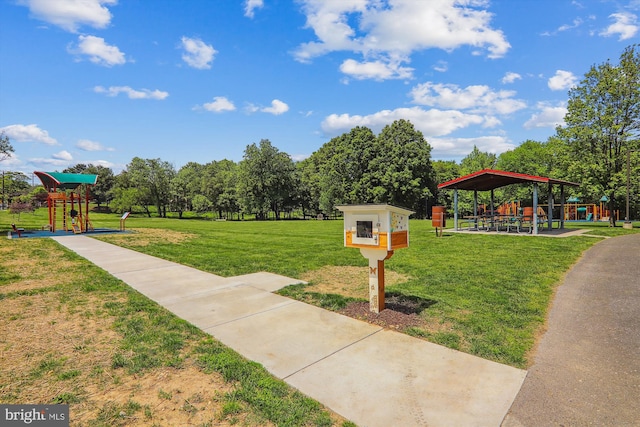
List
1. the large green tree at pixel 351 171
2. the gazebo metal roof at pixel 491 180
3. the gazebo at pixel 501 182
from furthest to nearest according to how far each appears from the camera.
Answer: the large green tree at pixel 351 171
the gazebo metal roof at pixel 491 180
the gazebo at pixel 501 182

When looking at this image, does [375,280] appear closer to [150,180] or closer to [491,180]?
[491,180]

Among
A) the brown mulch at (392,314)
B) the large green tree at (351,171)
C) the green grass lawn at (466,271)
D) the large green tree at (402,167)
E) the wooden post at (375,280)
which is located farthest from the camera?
the large green tree at (351,171)

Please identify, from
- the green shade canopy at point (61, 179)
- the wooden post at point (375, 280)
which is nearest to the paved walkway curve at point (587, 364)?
the wooden post at point (375, 280)

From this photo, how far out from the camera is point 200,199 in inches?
2034

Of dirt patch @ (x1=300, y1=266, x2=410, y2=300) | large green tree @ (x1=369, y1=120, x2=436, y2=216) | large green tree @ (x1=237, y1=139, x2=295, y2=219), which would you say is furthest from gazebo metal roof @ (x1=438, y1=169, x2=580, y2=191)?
large green tree @ (x1=237, y1=139, x2=295, y2=219)

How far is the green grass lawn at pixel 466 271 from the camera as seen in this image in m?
4.20

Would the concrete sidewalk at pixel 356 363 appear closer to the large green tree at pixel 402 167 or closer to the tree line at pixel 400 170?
the tree line at pixel 400 170

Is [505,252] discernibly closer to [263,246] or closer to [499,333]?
[499,333]

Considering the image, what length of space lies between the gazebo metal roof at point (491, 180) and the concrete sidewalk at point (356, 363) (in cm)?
1411

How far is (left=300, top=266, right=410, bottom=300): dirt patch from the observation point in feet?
20.7

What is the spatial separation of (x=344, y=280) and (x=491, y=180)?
1479cm

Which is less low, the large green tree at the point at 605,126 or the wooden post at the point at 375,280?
the large green tree at the point at 605,126

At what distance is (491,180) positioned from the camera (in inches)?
714

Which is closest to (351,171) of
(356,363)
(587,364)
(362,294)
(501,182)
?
(501,182)
